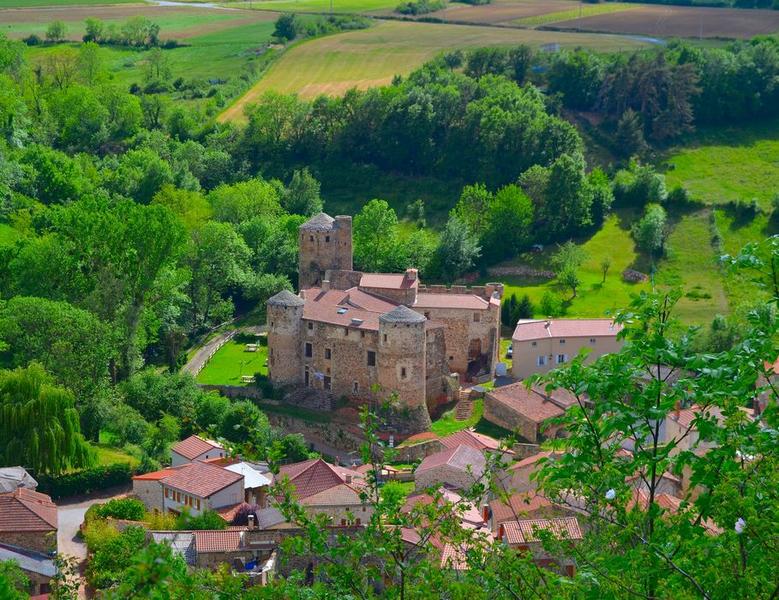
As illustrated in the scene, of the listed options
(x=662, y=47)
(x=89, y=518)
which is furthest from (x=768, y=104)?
(x=89, y=518)

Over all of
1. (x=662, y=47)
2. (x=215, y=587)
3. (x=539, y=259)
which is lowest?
(x=539, y=259)

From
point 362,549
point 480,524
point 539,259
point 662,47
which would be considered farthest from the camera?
point 662,47

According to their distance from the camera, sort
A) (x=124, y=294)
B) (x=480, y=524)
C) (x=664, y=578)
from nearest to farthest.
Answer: (x=664, y=578)
(x=480, y=524)
(x=124, y=294)

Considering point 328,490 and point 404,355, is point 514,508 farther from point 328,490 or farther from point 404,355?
point 404,355

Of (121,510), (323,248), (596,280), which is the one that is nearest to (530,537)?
(121,510)

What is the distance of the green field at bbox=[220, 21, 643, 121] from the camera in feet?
358

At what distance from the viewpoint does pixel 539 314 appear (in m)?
72.9

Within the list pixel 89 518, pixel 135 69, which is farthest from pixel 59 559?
pixel 135 69

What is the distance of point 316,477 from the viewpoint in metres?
51.1

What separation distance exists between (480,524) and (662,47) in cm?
6546

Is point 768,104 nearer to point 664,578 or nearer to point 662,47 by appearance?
point 662,47

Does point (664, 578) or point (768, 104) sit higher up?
point (664, 578)

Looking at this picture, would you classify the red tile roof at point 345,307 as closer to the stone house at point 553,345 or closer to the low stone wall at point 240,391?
the low stone wall at point 240,391

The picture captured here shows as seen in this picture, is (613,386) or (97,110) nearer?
(613,386)
